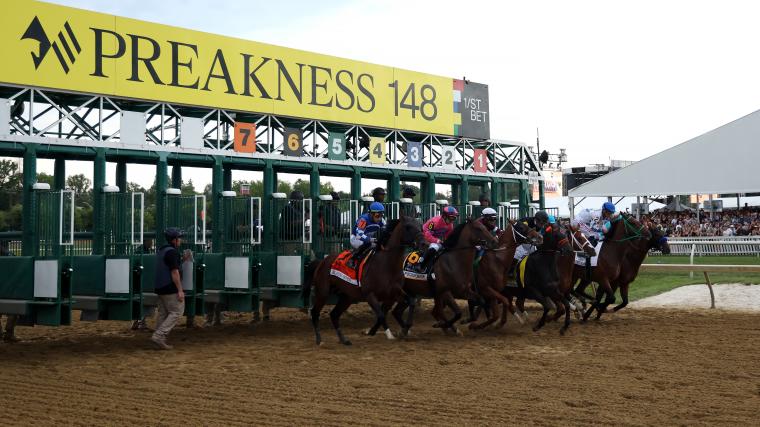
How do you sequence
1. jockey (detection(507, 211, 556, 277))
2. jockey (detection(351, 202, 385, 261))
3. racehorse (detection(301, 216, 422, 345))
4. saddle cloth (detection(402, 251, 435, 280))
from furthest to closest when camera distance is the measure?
1. jockey (detection(507, 211, 556, 277))
2. saddle cloth (detection(402, 251, 435, 280))
3. jockey (detection(351, 202, 385, 261))
4. racehorse (detection(301, 216, 422, 345))

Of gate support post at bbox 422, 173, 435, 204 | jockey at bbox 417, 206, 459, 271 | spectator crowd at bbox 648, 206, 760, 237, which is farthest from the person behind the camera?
spectator crowd at bbox 648, 206, 760, 237

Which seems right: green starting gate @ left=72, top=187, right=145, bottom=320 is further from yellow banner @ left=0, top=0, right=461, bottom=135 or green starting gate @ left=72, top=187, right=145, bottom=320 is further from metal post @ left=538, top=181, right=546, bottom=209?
metal post @ left=538, top=181, right=546, bottom=209

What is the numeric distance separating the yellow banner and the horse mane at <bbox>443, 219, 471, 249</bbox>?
15.7ft

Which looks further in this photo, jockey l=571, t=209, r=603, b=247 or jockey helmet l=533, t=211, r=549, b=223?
jockey l=571, t=209, r=603, b=247

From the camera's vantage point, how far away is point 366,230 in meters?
9.24

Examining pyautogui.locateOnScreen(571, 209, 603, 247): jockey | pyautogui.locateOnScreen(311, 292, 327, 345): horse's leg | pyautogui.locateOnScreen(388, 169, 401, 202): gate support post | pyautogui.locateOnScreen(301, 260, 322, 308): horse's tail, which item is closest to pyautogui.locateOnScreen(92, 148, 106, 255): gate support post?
pyautogui.locateOnScreen(301, 260, 322, 308): horse's tail

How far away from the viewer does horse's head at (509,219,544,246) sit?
9500mm

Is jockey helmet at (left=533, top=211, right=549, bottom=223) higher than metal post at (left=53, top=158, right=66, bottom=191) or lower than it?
lower

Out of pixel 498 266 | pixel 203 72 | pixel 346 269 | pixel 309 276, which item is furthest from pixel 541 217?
pixel 203 72

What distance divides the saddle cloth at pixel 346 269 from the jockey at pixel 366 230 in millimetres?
95

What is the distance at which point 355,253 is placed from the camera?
29.8 feet

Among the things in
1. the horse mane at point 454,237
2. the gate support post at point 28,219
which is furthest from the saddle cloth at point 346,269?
the gate support post at point 28,219

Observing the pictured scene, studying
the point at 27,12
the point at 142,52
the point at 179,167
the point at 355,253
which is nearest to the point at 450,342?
the point at 355,253

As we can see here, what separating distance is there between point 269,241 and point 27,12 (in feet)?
14.8
